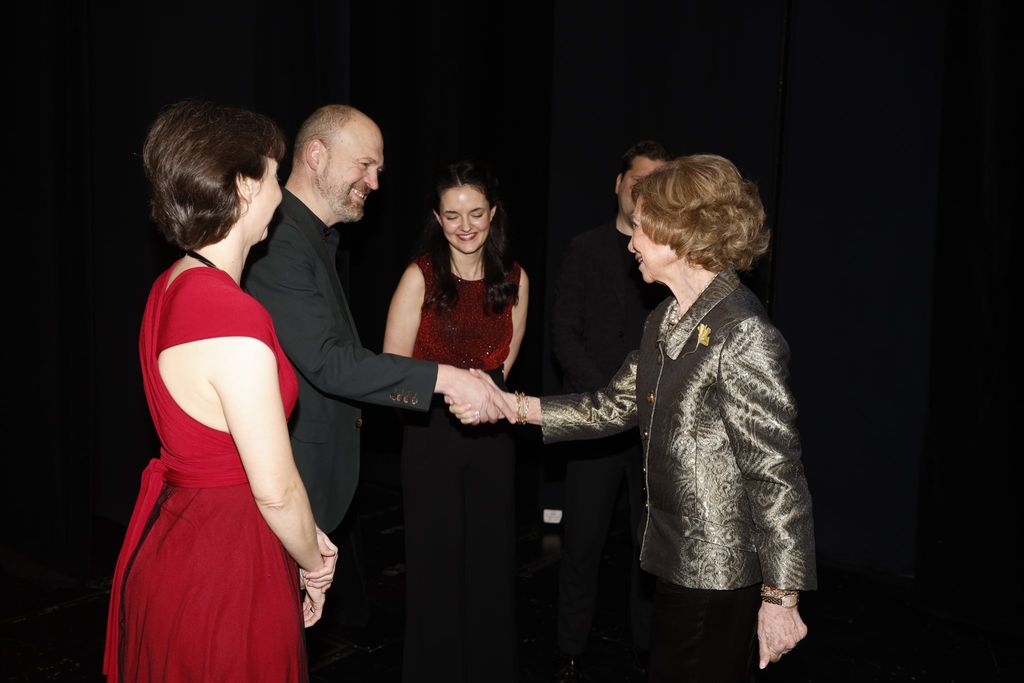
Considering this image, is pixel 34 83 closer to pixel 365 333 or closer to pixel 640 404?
pixel 365 333

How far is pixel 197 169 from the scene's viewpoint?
5.42 feet

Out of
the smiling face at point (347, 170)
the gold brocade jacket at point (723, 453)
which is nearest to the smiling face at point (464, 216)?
the smiling face at point (347, 170)

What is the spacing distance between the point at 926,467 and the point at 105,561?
3916 millimetres

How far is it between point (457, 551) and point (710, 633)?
1164 millimetres

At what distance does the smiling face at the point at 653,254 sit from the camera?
6.68ft

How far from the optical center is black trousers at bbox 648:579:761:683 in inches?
75.2

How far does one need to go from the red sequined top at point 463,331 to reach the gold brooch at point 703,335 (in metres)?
1.25

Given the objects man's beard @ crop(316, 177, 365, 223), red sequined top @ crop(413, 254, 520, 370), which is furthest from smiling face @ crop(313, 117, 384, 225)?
red sequined top @ crop(413, 254, 520, 370)

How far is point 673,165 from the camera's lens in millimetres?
2035

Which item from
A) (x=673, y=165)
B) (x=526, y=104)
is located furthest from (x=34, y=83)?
(x=673, y=165)

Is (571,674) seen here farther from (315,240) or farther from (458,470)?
(315,240)

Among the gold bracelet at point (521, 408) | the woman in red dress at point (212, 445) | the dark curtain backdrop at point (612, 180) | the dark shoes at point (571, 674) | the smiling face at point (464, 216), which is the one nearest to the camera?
the woman in red dress at point (212, 445)

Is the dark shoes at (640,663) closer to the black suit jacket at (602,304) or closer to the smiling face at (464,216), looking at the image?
the black suit jacket at (602,304)

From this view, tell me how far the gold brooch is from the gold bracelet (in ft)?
2.69
